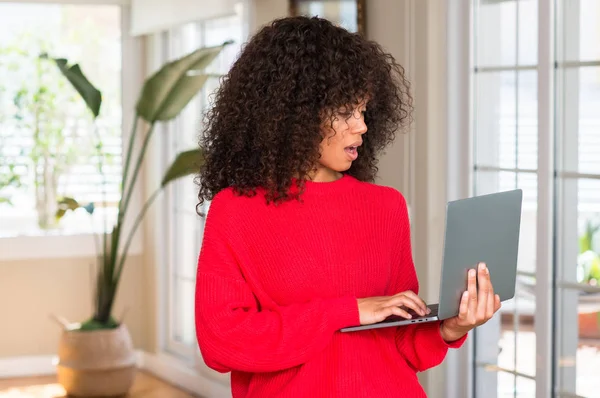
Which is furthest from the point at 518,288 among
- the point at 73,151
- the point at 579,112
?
the point at 73,151

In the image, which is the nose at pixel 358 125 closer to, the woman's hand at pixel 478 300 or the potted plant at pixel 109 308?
the woman's hand at pixel 478 300

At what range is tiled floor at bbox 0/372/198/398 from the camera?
5.44 m

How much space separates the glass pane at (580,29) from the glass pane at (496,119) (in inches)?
11.3

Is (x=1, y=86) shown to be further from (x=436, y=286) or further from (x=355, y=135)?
(x=355, y=135)

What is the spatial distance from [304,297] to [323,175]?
0.24 m

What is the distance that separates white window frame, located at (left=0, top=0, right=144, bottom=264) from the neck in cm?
444

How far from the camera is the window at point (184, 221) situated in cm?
546

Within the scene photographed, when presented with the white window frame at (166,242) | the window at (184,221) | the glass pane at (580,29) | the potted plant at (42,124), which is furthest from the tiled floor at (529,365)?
the potted plant at (42,124)

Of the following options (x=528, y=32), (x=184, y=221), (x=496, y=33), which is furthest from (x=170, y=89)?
(x=528, y=32)

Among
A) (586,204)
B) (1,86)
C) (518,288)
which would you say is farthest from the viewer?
(1,86)

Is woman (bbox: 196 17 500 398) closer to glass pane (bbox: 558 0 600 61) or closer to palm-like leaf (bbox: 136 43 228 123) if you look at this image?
glass pane (bbox: 558 0 600 61)

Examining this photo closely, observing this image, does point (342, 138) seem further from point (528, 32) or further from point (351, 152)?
point (528, 32)

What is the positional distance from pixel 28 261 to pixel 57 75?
3.81 ft

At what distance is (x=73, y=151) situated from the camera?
6.08 meters
